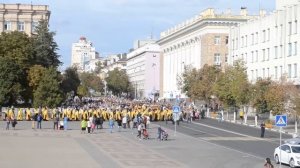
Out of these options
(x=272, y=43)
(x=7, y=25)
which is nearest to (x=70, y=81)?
(x=7, y=25)

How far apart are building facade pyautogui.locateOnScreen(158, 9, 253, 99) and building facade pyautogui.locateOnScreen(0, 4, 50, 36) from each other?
29896 mm

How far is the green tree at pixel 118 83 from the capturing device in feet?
602

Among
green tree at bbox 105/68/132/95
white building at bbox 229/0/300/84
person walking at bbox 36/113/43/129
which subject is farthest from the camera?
green tree at bbox 105/68/132/95

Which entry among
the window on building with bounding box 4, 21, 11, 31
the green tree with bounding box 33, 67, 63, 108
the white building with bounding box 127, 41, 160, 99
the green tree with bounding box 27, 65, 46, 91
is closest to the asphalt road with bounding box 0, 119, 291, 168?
the green tree with bounding box 33, 67, 63, 108

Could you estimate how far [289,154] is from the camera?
30.6m

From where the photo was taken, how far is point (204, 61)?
4678 inches

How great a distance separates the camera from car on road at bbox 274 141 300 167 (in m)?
30.1

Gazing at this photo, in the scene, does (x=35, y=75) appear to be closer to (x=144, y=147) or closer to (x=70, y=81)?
(x=70, y=81)

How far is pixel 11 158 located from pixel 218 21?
91.7 meters

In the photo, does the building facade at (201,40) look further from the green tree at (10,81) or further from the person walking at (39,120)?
the person walking at (39,120)

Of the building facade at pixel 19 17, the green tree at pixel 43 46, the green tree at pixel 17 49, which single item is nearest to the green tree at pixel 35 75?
the green tree at pixel 17 49

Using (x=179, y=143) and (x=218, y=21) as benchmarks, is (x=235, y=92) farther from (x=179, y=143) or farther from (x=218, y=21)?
(x=218, y=21)

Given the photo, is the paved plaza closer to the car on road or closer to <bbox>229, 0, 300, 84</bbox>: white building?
the car on road

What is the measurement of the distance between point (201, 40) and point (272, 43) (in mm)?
41274
